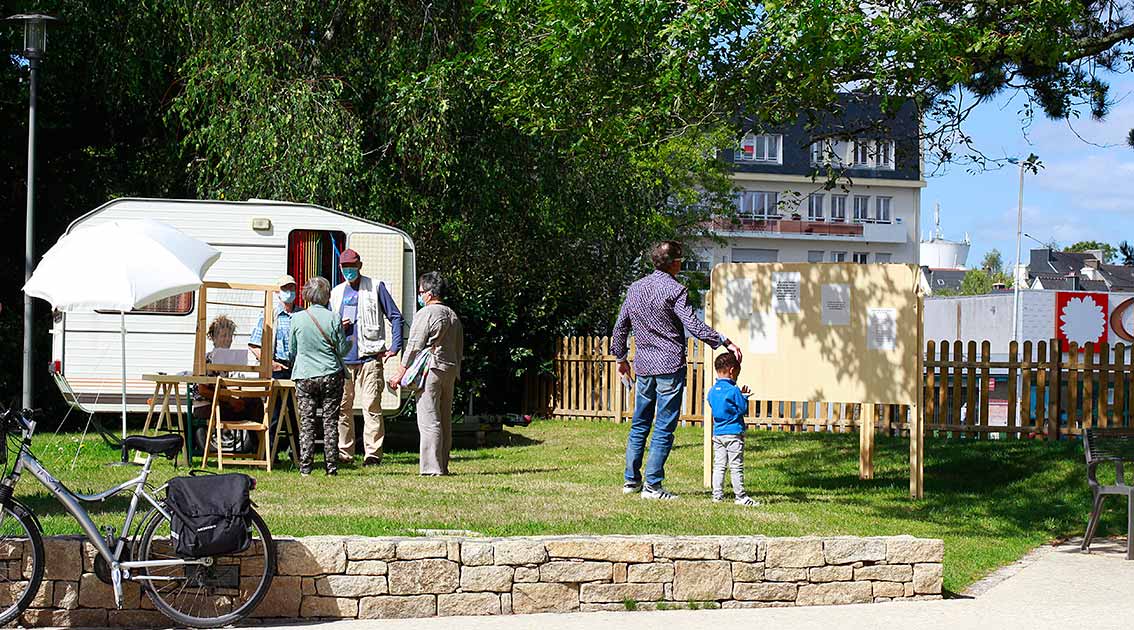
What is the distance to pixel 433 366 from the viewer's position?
12508mm

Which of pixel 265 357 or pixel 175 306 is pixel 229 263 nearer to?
pixel 175 306

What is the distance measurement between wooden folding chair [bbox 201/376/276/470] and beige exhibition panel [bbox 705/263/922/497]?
3.88 metres

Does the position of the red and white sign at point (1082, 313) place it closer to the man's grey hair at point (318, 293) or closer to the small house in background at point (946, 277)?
the man's grey hair at point (318, 293)

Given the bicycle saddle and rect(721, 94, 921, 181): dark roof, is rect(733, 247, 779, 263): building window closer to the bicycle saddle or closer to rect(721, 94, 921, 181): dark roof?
rect(721, 94, 921, 181): dark roof

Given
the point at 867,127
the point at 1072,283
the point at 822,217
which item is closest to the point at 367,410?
the point at 867,127

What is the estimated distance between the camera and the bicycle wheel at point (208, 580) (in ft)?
23.2

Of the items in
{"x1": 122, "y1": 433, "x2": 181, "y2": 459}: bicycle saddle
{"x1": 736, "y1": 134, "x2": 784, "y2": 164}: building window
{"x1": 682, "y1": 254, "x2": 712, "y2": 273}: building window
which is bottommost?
{"x1": 122, "y1": 433, "x2": 181, "y2": 459}: bicycle saddle

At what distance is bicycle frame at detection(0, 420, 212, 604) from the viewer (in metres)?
7.01

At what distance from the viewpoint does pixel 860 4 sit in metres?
11.3

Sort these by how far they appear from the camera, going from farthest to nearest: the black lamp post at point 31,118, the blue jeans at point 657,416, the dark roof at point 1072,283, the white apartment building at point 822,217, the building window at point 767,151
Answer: the dark roof at point 1072,283
the white apartment building at point 822,217
the building window at point 767,151
the black lamp post at point 31,118
the blue jeans at point 657,416

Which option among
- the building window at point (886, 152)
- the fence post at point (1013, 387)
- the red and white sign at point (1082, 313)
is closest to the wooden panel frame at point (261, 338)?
the building window at point (886, 152)

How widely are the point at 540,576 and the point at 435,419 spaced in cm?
509

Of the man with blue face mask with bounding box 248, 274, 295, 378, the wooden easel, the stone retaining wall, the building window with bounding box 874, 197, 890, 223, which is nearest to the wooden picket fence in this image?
the man with blue face mask with bounding box 248, 274, 295, 378

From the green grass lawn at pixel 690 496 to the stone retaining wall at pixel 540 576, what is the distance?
51cm
